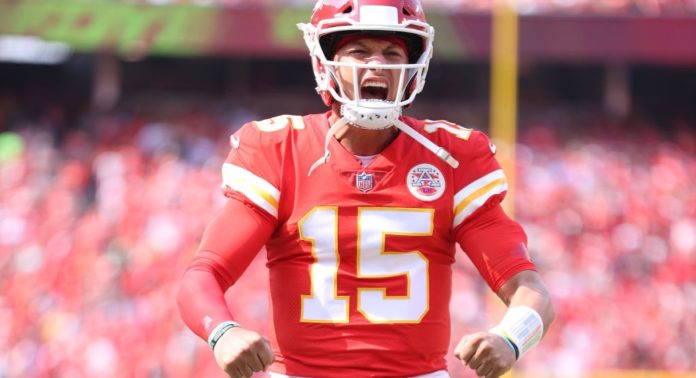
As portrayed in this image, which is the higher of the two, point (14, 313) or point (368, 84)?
point (368, 84)

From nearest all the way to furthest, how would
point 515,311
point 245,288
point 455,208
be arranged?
point 515,311 < point 455,208 < point 245,288

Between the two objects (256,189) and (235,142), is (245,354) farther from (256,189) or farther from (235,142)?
(235,142)

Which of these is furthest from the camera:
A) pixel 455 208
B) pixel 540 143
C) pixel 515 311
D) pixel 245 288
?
pixel 540 143

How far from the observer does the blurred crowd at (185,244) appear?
8.66 metres

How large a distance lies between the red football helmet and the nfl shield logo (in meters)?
0.12

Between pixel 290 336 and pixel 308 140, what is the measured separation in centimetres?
47

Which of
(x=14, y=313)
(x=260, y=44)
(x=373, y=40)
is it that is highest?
(x=373, y=40)

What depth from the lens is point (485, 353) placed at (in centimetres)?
236

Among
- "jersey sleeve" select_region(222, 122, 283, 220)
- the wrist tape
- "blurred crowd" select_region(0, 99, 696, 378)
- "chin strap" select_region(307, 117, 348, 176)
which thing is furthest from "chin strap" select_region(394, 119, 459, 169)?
"blurred crowd" select_region(0, 99, 696, 378)

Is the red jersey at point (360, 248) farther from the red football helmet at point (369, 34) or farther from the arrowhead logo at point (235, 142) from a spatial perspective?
the red football helmet at point (369, 34)

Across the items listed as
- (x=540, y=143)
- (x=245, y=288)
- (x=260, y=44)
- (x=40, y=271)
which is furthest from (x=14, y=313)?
(x=540, y=143)

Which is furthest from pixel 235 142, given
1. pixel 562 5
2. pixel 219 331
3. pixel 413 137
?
pixel 562 5

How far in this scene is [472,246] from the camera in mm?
2699

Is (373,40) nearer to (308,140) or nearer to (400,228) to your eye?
(308,140)
